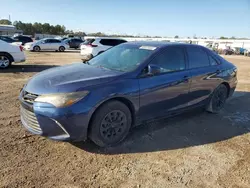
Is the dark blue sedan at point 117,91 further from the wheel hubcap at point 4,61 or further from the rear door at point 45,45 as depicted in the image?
the rear door at point 45,45

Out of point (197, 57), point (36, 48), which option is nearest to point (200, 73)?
point (197, 57)

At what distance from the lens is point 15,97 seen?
616 cm

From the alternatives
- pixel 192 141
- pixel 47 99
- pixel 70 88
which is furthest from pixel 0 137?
pixel 192 141

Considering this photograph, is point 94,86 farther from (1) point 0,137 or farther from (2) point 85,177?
(1) point 0,137

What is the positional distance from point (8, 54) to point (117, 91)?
28.9ft

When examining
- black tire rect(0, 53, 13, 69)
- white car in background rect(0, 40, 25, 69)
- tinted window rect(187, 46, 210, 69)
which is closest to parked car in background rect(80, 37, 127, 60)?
white car in background rect(0, 40, 25, 69)

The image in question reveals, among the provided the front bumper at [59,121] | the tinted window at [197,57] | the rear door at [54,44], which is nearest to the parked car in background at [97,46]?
the tinted window at [197,57]

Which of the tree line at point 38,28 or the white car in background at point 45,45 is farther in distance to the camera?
the tree line at point 38,28

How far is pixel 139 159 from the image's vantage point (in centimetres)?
349

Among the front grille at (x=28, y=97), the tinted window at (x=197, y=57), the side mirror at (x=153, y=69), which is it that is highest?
the tinted window at (x=197, y=57)

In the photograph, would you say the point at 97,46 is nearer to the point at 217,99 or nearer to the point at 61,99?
the point at 217,99

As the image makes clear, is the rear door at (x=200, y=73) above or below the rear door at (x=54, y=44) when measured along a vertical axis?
above

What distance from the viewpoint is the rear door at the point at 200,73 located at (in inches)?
190

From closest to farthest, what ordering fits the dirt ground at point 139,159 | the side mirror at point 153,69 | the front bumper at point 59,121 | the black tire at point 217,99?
1. the dirt ground at point 139,159
2. the front bumper at point 59,121
3. the side mirror at point 153,69
4. the black tire at point 217,99
